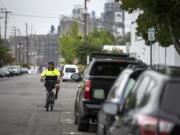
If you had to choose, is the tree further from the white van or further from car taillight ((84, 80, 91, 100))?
the white van

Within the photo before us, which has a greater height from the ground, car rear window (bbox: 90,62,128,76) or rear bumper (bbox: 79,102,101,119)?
car rear window (bbox: 90,62,128,76)

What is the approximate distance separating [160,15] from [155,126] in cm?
1724

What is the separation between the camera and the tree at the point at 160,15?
22.7 meters

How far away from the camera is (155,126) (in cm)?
625

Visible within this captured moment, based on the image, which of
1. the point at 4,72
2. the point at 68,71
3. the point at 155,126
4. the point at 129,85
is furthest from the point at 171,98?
the point at 4,72

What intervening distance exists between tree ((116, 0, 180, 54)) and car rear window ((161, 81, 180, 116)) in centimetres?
1558

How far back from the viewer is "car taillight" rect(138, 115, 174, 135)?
623 centimetres

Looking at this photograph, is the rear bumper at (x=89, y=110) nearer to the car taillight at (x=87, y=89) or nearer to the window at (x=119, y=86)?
the car taillight at (x=87, y=89)

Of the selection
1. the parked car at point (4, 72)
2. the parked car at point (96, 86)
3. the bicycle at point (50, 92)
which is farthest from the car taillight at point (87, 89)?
the parked car at point (4, 72)

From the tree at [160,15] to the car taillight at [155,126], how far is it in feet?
52.5

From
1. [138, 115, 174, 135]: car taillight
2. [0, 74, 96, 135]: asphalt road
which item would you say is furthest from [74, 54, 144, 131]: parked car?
[138, 115, 174, 135]: car taillight

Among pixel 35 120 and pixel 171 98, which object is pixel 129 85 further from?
pixel 35 120

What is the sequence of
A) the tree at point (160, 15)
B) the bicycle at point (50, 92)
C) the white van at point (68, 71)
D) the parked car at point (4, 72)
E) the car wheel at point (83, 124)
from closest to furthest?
1. the car wheel at point (83, 124)
2. the tree at point (160, 15)
3. the bicycle at point (50, 92)
4. the white van at point (68, 71)
5. the parked car at point (4, 72)

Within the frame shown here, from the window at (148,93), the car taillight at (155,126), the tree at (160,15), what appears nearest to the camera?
the car taillight at (155,126)
